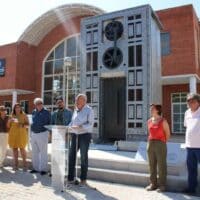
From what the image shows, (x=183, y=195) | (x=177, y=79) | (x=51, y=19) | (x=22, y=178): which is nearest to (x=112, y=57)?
(x=22, y=178)

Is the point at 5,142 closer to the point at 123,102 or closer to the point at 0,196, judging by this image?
the point at 0,196

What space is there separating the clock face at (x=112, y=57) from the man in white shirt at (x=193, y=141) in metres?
4.46

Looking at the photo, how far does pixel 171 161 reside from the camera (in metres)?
5.61

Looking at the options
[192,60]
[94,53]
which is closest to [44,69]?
[192,60]

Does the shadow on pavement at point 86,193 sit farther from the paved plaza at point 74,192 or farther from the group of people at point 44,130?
the group of people at point 44,130

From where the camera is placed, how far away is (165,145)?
511cm

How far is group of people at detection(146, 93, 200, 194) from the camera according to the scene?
4.82 meters

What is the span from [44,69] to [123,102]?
632 inches

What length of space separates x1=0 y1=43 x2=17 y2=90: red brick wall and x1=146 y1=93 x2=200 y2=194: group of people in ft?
64.7

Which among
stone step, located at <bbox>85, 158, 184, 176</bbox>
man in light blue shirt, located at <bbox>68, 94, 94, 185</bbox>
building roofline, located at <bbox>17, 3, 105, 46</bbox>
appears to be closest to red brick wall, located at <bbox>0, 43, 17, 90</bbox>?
building roofline, located at <bbox>17, 3, 105, 46</bbox>

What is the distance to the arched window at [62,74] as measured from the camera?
861 inches

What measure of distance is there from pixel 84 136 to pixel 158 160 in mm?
1327

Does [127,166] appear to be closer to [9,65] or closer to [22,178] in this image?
[22,178]

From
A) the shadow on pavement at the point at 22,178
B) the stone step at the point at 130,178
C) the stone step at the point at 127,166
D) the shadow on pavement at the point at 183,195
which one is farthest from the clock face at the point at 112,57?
the shadow on pavement at the point at 183,195
